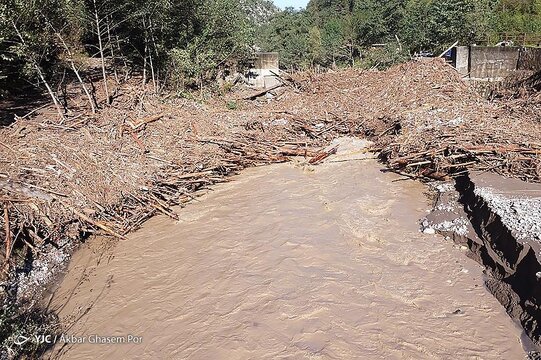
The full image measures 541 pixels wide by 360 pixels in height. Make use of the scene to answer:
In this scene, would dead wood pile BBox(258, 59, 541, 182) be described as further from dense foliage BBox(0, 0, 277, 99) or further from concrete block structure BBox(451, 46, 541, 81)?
dense foliage BBox(0, 0, 277, 99)

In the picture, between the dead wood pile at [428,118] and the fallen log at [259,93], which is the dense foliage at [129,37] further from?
the dead wood pile at [428,118]

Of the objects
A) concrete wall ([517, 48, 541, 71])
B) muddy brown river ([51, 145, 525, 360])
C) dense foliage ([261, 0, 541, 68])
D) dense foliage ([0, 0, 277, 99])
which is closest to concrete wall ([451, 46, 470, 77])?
concrete wall ([517, 48, 541, 71])

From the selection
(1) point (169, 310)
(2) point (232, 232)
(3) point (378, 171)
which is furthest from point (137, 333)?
(3) point (378, 171)

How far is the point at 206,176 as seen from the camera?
862 cm

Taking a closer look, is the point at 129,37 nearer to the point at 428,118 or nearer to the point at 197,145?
the point at 197,145

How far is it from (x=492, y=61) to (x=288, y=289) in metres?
12.9

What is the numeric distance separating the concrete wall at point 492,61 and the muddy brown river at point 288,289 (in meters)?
8.76

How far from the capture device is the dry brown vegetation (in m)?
6.60

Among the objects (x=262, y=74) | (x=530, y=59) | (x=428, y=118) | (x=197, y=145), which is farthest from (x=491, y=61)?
(x=197, y=145)

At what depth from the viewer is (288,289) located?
5.03m

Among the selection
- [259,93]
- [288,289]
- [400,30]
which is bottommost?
[288,289]

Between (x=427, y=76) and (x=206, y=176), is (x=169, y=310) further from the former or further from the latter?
(x=427, y=76)

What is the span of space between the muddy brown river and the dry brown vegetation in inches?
24.0

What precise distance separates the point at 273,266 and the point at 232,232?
4.60 ft
